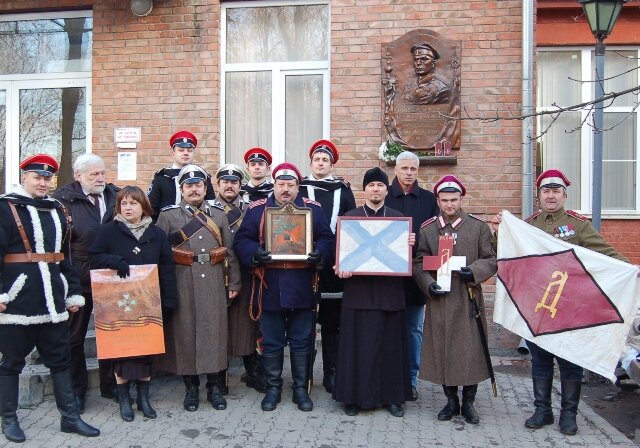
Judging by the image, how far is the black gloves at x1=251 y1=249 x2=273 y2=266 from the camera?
17.5 feet

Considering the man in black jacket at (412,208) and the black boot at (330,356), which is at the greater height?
the man in black jacket at (412,208)

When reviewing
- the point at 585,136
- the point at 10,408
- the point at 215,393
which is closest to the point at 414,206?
the point at 215,393

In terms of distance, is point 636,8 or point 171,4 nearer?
point 171,4

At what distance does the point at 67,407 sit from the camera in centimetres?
501

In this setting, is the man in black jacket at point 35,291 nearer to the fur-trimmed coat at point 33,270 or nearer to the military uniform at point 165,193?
the fur-trimmed coat at point 33,270

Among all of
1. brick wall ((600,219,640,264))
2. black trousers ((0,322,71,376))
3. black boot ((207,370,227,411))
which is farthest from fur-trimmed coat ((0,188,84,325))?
brick wall ((600,219,640,264))

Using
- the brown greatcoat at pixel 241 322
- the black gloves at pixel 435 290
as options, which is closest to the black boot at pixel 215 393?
the brown greatcoat at pixel 241 322

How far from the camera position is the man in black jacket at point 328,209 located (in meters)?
5.94

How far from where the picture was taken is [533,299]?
5.25 meters

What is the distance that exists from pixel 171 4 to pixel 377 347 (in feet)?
17.0

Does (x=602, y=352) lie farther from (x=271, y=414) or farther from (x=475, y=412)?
(x=271, y=414)

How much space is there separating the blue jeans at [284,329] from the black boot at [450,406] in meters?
1.21

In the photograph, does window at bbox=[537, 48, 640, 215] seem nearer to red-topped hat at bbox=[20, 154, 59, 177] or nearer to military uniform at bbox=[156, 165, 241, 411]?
military uniform at bbox=[156, 165, 241, 411]

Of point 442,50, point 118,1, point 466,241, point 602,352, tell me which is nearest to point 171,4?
point 118,1
